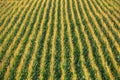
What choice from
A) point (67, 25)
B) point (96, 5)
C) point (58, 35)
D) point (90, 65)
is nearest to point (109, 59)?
point (90, 65)

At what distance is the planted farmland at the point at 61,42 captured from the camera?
11141mm

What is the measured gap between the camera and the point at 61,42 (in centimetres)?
1348

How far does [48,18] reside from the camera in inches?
679

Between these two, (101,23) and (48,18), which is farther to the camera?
(48,18)

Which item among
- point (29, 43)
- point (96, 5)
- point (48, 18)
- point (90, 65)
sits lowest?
point (90, 65)

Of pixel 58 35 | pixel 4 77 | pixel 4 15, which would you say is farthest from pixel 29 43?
pixel 4 15

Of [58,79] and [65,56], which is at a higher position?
[65,56]

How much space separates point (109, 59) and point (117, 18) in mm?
5057

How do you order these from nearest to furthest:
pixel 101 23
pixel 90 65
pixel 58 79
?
pixel 58 79, pixel 90 65, pixel 101 23

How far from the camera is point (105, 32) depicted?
46.9 feet

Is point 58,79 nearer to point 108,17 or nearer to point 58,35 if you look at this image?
point 58,35

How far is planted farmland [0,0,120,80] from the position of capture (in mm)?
11141

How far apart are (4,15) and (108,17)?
290 inches

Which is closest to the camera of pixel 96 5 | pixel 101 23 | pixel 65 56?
pixel 65 56
